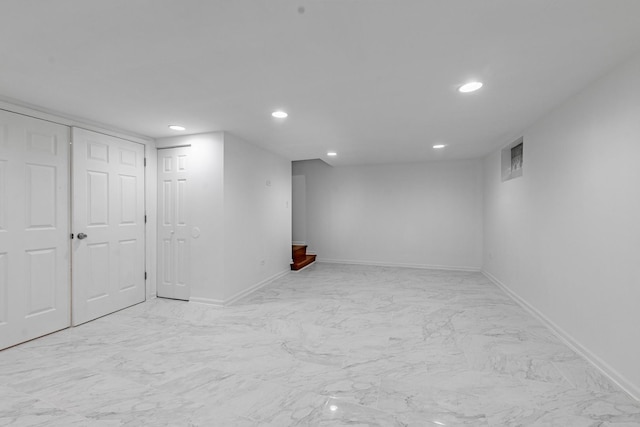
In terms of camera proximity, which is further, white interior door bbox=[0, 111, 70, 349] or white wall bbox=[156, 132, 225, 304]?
white wall bbox=[156, 132, 225, 304]

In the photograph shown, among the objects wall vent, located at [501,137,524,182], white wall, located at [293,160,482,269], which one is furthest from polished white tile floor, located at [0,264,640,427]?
white wall, located at [293,160,482,269]

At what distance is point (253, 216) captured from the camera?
14.3ft

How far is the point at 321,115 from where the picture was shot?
3029 mm

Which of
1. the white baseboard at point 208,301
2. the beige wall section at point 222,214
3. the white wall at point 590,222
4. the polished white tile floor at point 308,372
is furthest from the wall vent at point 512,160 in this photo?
the white baseboard at point 208,301

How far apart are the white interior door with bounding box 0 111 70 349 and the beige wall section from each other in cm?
127

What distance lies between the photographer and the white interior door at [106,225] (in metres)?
3.08

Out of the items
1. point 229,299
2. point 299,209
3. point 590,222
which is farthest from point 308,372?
point 299,209

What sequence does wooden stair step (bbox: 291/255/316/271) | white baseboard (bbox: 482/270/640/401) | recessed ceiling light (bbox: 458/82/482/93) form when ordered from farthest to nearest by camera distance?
wooden stair step (bbox: 291/255/316/271)
recessed ceiling light (bbox: 458/82/482/93)
white baseboard (bbox: 482/270/640/401)

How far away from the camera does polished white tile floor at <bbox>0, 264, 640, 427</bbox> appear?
66.1 inches

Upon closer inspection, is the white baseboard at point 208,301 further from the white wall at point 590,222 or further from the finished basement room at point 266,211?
the white wall at point 590,222

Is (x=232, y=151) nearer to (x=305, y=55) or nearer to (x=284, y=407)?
(x=305, y=55)

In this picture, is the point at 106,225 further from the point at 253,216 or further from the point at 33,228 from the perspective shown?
the point at 253,216

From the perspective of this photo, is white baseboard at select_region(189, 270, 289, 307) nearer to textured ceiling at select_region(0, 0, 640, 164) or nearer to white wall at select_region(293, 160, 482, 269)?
textured ceiling at select_region(0, 0, 640, 164)

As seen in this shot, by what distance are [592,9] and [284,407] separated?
9.21ft
